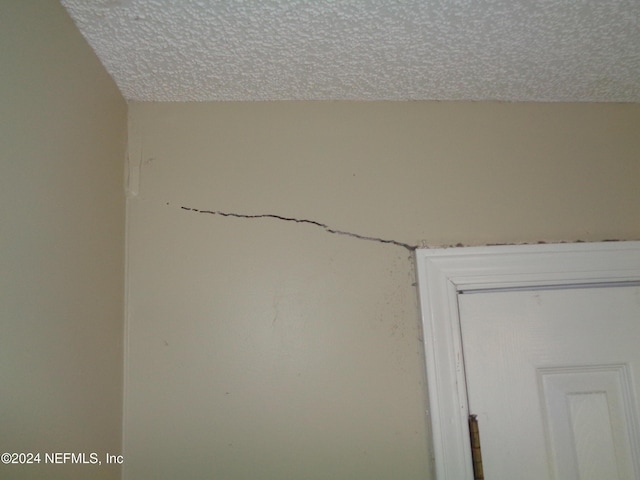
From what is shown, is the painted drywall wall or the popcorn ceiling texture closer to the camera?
the painted drywall wall

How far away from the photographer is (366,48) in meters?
0.85

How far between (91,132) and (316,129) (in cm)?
49

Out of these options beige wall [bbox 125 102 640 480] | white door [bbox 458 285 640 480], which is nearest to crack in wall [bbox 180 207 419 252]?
beige wall [bbox 125 102 640 480]

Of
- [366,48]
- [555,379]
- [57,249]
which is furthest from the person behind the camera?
[555,379]

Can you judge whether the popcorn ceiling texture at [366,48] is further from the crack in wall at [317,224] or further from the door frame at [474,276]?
the door frame at [474,276]

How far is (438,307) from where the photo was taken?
3.15 feet

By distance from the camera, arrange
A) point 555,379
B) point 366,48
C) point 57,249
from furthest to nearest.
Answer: point 555,379 < point 366,48 < point 57,249

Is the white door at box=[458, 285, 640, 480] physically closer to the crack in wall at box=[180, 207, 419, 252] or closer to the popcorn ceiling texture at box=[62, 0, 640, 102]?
the crack in wall at box=[180, 207, 419, 252]

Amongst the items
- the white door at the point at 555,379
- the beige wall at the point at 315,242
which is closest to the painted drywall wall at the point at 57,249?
the beige wall at the point at 315,242

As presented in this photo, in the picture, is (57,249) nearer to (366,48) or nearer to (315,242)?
(315,242)

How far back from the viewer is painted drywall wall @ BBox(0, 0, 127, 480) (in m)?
0.57

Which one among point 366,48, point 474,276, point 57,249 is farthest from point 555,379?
point 57,249

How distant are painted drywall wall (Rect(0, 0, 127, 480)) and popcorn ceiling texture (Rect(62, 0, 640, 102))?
108mm

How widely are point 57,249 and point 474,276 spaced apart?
844 millimetres
